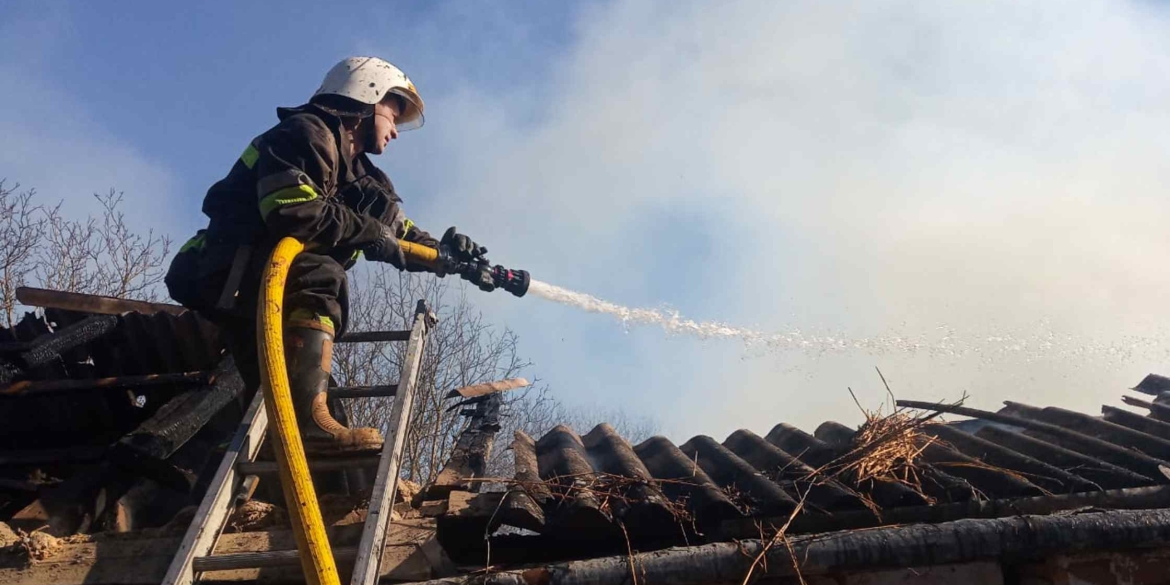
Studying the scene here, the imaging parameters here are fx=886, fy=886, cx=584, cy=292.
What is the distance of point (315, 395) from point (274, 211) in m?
0.79

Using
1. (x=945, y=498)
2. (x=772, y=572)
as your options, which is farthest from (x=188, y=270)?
(x=945, y=498)

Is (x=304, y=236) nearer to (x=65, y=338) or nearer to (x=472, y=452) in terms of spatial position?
(x=472, y=452)

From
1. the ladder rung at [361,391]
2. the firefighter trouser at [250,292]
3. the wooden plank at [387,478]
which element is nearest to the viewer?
the wooden plank at [387,478]

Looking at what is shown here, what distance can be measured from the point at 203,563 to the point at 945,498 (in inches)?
105

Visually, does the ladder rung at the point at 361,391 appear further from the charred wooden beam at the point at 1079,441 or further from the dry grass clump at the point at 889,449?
the charred wooden beam at the point at 1079,441

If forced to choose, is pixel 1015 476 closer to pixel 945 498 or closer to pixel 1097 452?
pixel 945 498

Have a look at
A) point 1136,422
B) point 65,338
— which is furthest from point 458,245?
point 1136,422

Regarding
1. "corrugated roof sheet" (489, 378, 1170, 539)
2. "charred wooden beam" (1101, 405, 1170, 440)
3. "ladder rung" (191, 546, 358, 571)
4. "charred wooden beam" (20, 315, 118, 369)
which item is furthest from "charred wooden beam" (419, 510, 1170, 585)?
"charred wooden beam" (20, 315, 118, 369)

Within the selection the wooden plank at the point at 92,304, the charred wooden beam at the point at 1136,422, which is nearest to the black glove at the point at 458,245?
the wooden plank at the point at 92,304

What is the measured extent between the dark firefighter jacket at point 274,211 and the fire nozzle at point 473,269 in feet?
2.44

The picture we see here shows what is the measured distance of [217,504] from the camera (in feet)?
10.4

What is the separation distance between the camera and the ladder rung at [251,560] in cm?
294

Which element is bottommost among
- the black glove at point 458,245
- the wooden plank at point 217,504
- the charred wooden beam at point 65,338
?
the wooden plank at point 217,504

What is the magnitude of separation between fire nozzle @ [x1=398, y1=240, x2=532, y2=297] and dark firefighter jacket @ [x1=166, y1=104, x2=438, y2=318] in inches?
29.3
